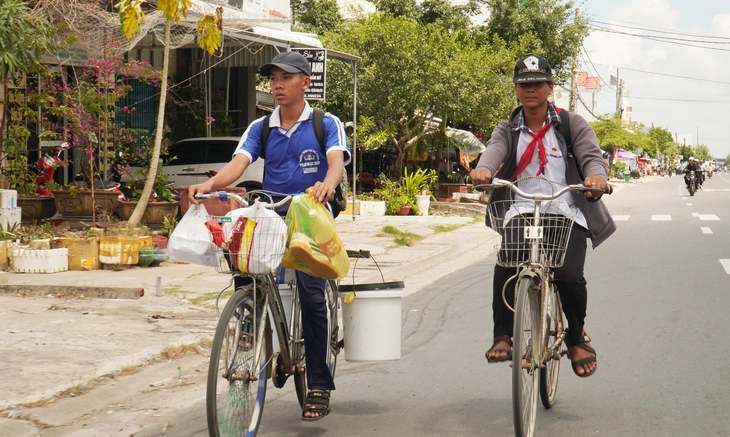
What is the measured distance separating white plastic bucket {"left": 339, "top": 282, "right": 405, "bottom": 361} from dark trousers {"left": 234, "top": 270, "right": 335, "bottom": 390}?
0.52 ft

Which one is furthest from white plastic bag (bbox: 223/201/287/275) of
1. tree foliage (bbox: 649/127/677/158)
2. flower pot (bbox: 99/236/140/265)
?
tree foliage (bbox: 649/127/677/158)

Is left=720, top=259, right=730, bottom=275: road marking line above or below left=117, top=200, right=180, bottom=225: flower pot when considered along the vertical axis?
below

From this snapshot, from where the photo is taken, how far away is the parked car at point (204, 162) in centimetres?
1582

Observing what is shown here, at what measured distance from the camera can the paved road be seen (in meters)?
4.42

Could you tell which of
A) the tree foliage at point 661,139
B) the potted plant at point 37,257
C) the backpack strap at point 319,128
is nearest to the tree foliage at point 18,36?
the potted plant at point 37,257

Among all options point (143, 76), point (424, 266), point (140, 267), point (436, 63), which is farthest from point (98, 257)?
point (436, 63)

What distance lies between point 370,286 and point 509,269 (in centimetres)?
74

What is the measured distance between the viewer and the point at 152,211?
39.1ft

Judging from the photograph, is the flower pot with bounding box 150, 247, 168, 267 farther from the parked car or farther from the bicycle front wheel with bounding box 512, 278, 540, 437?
the bicycle front wheel with bounding box 512, 278, 540, 437

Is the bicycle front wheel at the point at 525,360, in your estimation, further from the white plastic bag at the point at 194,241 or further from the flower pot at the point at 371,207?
the flower pot at the point at 371,207

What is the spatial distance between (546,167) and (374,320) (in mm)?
1228

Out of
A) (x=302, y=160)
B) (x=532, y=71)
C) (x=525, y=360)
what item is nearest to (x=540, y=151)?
(x=532, y=71)

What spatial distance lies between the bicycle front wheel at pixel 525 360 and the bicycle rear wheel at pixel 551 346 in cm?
16

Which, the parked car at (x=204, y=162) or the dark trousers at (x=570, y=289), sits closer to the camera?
the dark trousers at (x=570, y=289)
